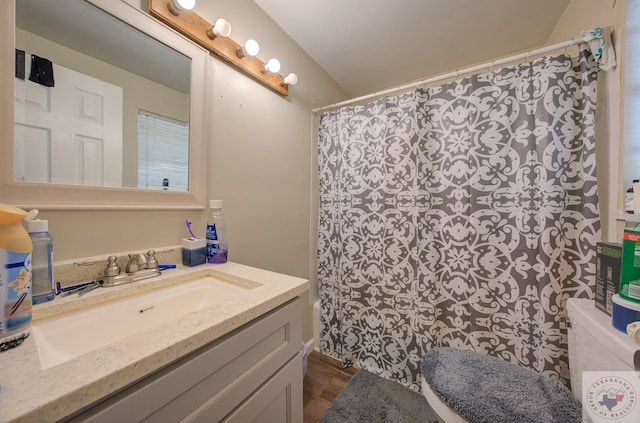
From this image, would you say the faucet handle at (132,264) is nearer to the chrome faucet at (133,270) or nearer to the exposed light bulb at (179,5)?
the chrome faucet at (133,270)

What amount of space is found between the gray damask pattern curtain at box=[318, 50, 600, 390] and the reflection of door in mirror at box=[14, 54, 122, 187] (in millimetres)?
1231

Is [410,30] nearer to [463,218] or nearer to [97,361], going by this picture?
[463,218]

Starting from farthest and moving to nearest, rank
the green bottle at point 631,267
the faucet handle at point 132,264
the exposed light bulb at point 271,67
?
1. the exposed light bulb at point 271,67
2. the faucet handle at point 132,264
3. the green bottle at point 631,267

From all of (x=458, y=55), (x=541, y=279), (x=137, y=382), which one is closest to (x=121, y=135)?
(x=137, y=382)

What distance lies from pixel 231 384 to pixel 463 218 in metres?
1.29

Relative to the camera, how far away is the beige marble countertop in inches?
12.1

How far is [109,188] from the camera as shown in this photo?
770 mm

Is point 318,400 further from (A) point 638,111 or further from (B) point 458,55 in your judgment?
(B) point 458,55

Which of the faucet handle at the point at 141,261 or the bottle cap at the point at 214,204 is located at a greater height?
the bottle cap at the point at 214,204

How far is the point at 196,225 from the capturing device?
1022mm

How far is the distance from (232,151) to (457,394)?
1.37 m

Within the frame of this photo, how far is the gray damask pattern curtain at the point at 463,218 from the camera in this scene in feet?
3.40

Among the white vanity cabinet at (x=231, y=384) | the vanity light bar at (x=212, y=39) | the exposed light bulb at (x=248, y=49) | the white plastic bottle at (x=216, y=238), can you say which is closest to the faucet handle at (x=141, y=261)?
the white plastic bottle at (x=216, y=238)

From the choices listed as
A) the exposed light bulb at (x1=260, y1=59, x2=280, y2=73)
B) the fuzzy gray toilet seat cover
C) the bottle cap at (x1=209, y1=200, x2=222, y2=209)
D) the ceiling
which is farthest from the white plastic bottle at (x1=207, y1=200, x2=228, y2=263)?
the ceiling
